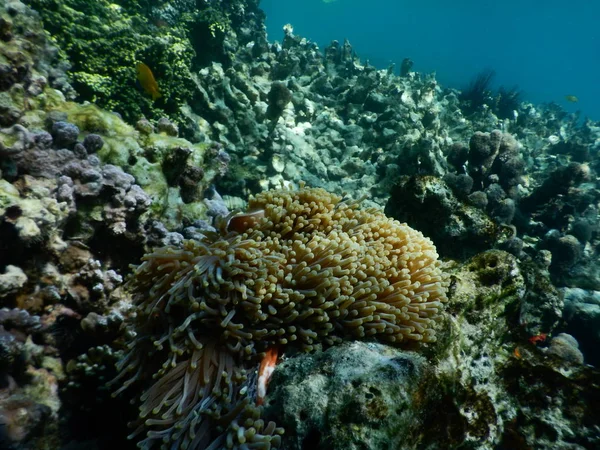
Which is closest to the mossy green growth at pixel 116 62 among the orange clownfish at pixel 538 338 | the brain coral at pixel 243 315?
the brain coral at pixel 243 315

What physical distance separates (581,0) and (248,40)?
90.3 m

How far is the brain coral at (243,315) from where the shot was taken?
2.01m

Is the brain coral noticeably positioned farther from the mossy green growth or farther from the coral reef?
the mossy green growth

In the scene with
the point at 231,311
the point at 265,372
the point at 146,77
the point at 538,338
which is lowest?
the point at 265,372

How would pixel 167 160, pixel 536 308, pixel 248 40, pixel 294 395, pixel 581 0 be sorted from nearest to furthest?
pixel 294 395, pixel 167 160, pixel 536 308, pixel 248 40, pixel 581 0

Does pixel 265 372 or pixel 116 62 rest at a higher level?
pixel 116 62

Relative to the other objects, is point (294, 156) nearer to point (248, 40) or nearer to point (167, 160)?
point (167, 160)

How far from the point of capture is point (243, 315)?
235cm

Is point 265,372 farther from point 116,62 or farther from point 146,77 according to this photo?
point 116,62

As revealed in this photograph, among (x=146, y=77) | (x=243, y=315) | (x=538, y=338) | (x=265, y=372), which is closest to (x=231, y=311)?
(x=243, y=315)

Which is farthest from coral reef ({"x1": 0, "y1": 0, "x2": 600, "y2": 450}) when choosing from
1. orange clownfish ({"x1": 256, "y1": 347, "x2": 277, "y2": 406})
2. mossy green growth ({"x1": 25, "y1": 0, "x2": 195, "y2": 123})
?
mossy green growth ({"x1": 25, "y1": 0, "x2": 195, "y2": 123})

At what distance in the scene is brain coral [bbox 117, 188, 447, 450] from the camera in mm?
2014

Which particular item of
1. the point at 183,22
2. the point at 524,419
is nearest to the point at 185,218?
the point at 524,419

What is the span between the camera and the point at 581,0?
69812 mm
